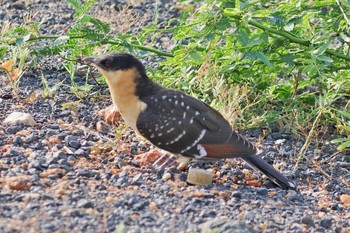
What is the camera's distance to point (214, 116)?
7539mm

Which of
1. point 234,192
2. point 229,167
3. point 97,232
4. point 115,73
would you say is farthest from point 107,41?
point 97,232

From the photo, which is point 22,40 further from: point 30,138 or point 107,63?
point 107,63

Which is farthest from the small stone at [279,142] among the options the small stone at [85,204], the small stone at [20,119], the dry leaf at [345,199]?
the small stone at [85,204]

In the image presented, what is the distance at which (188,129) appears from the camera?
24.4ft

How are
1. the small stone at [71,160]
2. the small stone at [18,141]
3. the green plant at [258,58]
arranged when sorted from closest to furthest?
the small stone at [71,160], the small stone at [18,141], the green plant at [258,58]

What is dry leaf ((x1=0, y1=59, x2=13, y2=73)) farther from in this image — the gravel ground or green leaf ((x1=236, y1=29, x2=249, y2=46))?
green leaf ((x1=236, y1=29, x2=249, y2=46))

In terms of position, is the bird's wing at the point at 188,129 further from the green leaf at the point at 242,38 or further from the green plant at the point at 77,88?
the green plant at the point at 77,88

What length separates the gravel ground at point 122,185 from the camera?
588 cm

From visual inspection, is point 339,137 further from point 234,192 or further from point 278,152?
point 234,192

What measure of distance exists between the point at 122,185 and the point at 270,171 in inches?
51.2

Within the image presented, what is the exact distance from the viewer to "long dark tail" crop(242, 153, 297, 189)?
7.35m

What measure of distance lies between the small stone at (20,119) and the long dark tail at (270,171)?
198 cm

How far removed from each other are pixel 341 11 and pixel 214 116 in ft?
5.79

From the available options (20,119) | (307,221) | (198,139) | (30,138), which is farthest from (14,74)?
(307,221)
